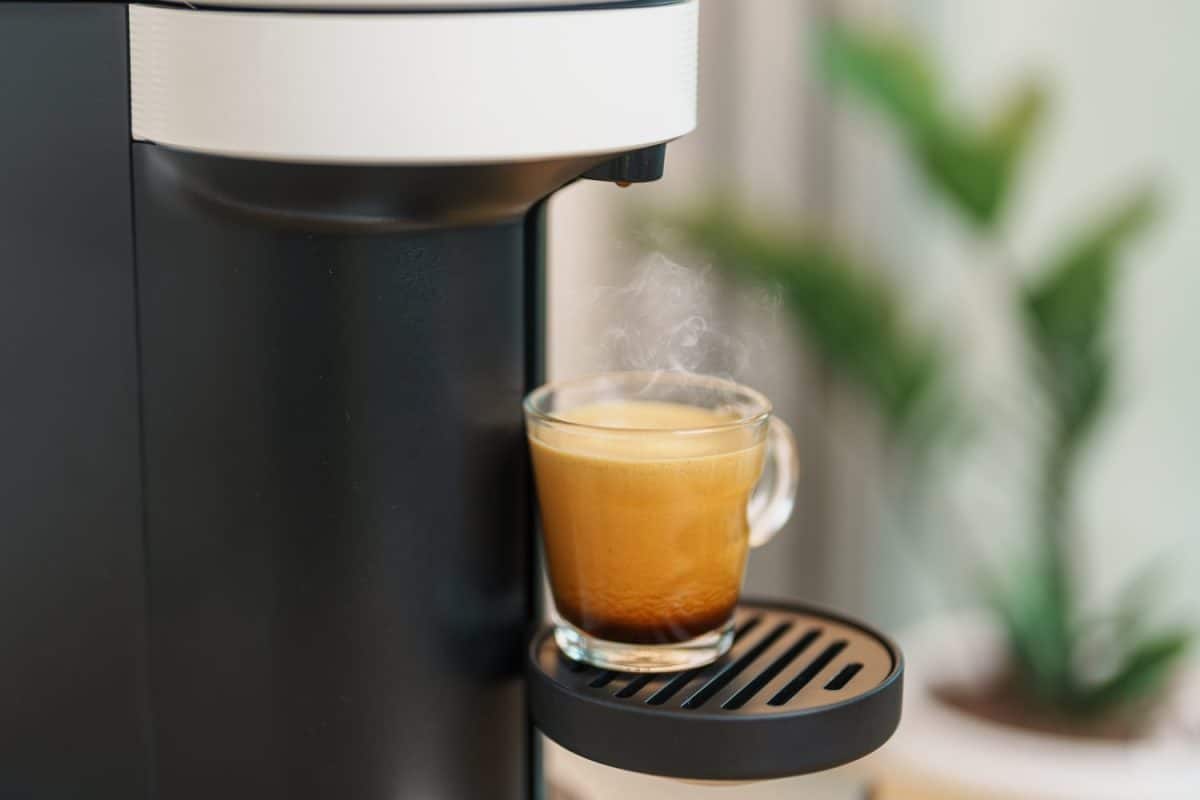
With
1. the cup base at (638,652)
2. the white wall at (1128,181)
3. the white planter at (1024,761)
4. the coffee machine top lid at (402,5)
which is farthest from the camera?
the white wall at (1128,181)

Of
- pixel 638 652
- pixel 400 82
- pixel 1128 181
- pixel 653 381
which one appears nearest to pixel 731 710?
pixel 638 652

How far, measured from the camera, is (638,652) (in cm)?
65

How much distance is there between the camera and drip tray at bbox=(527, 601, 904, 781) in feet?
1.98

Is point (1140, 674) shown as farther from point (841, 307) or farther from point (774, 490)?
point (774, 490)

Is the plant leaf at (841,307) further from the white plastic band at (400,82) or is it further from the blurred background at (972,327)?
the white plastic band at (400,82)

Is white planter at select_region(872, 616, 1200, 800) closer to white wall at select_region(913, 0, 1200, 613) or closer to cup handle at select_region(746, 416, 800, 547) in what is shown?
white wall at select_region(913, 0, 1200, 613)

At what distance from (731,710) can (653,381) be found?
0.54 feet

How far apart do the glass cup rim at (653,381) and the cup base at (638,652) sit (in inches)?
3.7

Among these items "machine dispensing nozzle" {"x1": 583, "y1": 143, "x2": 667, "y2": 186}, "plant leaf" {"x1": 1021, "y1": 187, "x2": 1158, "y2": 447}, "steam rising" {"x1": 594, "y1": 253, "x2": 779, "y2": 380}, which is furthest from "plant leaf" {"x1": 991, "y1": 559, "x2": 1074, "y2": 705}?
"machine dispensing nozzle" {"x1": 583, "y1": 143, "x2": 667, "y2": 186}

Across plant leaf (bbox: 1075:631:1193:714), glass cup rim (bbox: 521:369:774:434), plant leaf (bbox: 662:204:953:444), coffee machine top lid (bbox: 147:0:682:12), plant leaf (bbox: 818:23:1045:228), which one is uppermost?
coffee machine top lid (bbox: 147:0:682:12)

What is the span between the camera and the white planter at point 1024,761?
181 cm

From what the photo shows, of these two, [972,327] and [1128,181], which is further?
[972,327]

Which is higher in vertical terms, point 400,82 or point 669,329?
point 400,82

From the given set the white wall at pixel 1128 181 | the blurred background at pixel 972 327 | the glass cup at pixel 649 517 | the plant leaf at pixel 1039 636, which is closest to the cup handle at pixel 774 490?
the glass cup at pixel 649 517
